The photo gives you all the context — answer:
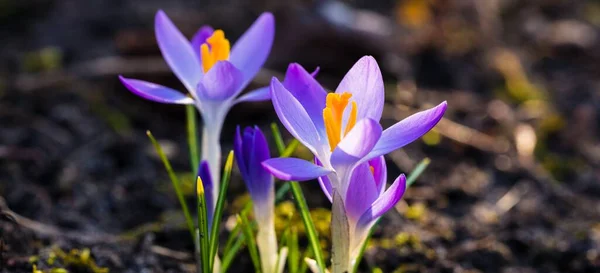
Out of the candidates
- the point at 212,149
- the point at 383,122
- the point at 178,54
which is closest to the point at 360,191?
the point at 212,149

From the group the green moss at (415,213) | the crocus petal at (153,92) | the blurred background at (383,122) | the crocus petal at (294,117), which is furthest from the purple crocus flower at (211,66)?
the green moss at (415,213)

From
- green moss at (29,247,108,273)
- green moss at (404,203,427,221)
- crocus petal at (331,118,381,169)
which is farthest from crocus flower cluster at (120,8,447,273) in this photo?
green moss at (404,203,427,221)

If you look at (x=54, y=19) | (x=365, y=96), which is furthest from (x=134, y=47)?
(x=365, y=96)

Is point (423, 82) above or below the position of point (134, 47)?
below

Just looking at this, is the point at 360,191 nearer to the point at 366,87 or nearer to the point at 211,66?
the point at 366,87

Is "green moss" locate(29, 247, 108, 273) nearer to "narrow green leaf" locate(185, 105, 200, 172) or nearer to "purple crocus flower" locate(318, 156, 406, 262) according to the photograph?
"narrow green leaf" locate(185, 105, 200, 172)

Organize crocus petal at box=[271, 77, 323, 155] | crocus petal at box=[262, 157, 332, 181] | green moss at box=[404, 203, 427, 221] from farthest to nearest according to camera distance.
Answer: green moss at box=[404, 203, 427, 221] < crocus petal at box=[271, 77, 323, 155] < crocus petal at box=[262, 157, 332, 181]

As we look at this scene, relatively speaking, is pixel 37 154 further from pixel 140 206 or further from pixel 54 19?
pixel 54 19
